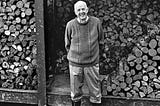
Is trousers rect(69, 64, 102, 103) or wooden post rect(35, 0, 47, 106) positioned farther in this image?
wooden post rect(35, 0, 47, 106)

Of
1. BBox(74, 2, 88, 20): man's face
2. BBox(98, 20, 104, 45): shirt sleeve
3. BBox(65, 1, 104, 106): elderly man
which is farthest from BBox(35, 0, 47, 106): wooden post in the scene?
BBox(98, 20, 104, 45): shirt sleeve

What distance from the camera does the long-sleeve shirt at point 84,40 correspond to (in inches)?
138

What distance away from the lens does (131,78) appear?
404 cm

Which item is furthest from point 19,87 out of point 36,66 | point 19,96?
point 36,66

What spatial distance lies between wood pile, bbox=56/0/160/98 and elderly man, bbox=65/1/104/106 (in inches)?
21.1

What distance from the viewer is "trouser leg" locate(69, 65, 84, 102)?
3.59m

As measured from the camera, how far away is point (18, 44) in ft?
13.8

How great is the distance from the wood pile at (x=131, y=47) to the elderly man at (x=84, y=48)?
21.1 inches

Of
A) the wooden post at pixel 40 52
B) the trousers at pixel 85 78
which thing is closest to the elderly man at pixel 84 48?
the trousers at pixel 85 78

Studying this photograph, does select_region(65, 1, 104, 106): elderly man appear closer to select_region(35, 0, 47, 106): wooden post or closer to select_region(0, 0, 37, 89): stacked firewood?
select_region(35, 0, 47, 106): wooden post

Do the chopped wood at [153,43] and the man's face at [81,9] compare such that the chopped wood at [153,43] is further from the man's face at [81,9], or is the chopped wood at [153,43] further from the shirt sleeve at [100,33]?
the man's face at [81,9]

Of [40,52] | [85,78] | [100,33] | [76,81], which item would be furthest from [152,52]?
[40,52]

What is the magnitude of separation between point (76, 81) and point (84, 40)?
537 mm

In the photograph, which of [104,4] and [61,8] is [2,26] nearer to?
[61,8]
